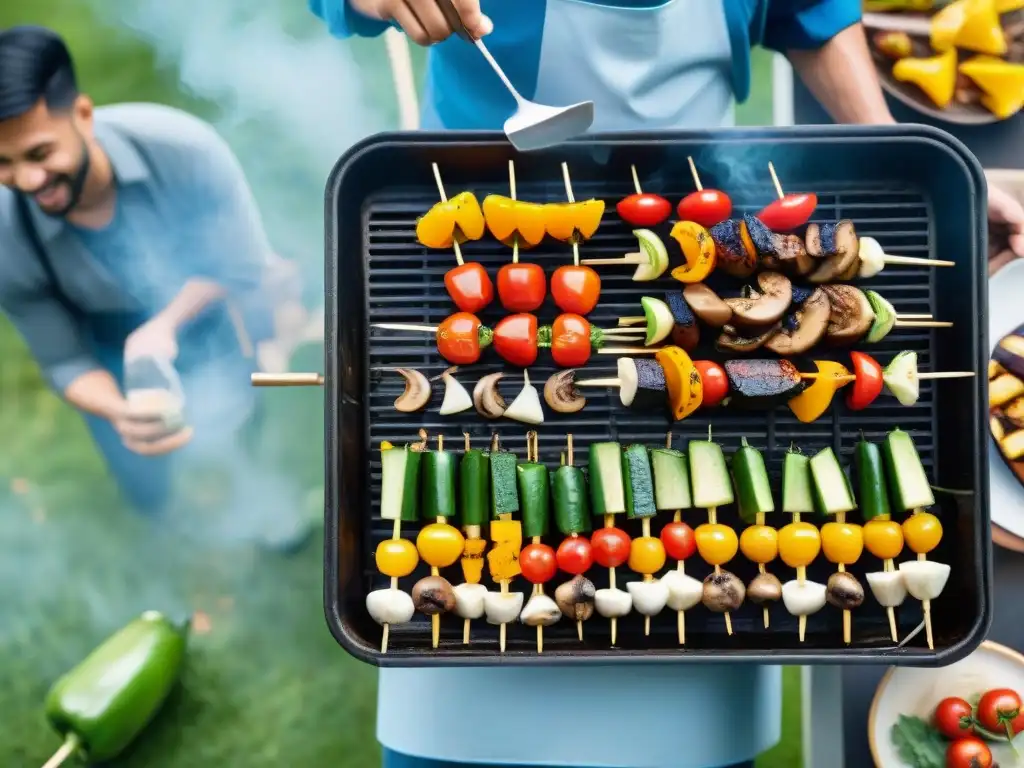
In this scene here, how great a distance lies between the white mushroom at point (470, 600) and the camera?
1.96 m

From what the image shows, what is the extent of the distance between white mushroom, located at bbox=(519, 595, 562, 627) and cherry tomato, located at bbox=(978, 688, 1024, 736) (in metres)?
1.37

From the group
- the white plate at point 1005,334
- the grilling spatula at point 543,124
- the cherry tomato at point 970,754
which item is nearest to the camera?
the grilling spatula at point 543,124

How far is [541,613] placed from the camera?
1.94 metres

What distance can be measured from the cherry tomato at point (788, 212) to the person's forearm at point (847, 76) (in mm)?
579

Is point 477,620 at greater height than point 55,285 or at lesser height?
lesser

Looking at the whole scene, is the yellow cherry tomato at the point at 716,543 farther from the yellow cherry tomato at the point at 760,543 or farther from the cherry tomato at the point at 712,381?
the cherry tomato at the point at 712,381

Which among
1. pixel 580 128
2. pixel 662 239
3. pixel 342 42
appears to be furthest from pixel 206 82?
pixel 662 239

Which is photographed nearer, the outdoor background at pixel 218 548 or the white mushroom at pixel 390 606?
the white mushroom at pixel 390 606

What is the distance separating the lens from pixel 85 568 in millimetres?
2701

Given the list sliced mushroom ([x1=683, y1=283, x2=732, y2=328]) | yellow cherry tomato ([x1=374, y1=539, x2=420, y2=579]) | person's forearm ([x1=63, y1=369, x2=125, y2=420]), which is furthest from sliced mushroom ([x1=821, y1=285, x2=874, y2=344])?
person's forearm ([x1=63, y1=369, x2=125, y2=420])

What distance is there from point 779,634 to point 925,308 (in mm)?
990

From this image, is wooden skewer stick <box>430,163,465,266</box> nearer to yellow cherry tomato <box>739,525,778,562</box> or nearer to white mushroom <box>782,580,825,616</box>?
yellow cherry tomato <box>739,525,778,562</box>

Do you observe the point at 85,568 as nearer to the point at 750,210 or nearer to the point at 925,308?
the point at 750,210

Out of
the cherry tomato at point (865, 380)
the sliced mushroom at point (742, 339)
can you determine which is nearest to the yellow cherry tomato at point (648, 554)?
the sliced mushroom at point (742, 339)
